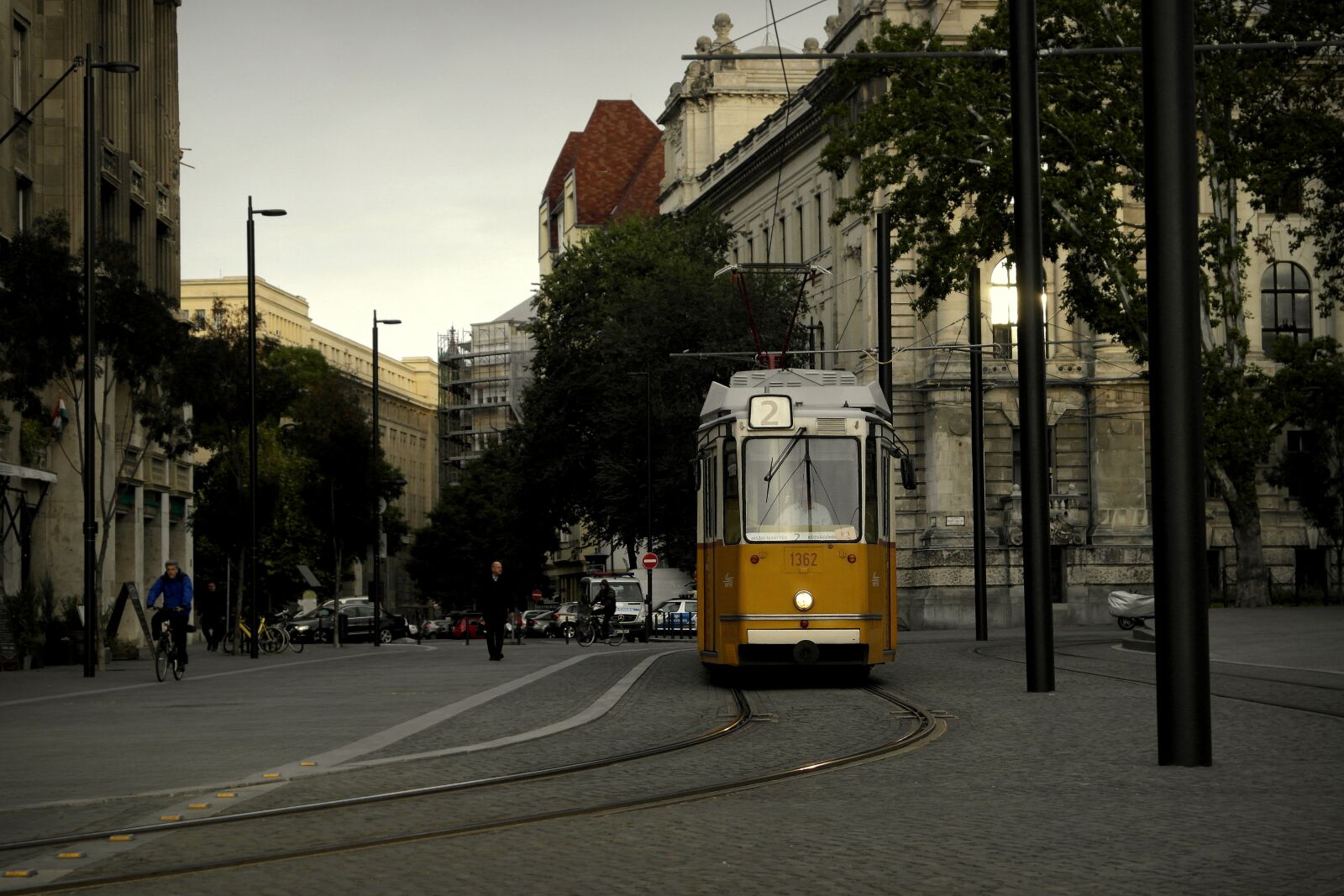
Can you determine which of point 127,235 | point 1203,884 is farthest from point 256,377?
point 1203,884

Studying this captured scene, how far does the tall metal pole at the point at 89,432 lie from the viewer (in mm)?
30234

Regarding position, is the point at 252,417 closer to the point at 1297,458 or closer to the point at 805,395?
the point at 805,395

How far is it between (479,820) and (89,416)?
22.7 m

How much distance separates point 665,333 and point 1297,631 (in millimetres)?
34646

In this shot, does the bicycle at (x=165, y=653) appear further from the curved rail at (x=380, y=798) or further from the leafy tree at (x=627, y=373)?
the leafy tree at (x=627, y=373)

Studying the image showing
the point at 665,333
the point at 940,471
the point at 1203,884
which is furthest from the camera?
the point at 665,333

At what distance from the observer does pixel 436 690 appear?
76.8 ft

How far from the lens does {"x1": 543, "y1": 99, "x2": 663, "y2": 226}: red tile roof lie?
12481 cm

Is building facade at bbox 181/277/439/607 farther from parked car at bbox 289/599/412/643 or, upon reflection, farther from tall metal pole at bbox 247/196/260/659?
tall metal pole at bbox 247/196/260/659

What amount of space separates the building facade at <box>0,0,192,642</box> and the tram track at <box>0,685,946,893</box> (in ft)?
68.4

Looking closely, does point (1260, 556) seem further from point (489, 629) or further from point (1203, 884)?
point (1203, 884)

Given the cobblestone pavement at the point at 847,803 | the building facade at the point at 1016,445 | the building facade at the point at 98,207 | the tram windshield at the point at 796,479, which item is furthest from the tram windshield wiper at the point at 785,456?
the building facade at the point at 1016,445

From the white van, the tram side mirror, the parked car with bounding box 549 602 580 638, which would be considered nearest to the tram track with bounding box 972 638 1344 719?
the tram side mirror

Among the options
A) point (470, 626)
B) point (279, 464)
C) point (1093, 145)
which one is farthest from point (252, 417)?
point (279, 464)
